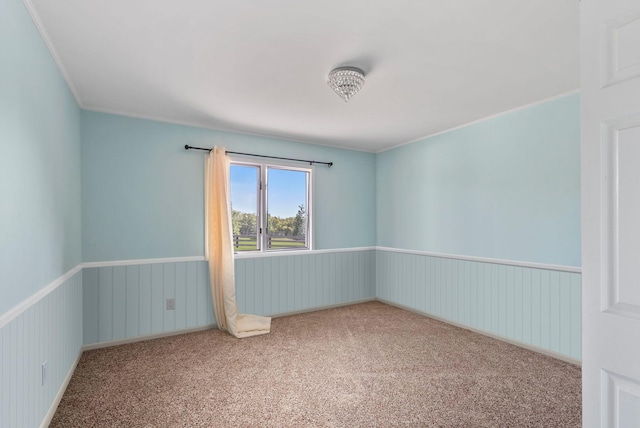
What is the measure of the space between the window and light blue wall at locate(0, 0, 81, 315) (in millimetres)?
1814

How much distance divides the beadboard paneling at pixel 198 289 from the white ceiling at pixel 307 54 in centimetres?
171

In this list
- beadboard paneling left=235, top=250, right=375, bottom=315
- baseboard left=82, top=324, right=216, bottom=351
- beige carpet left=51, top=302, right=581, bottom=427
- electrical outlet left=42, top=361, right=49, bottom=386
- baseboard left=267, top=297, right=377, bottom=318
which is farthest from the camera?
baseboard left=267, top=297, right=377, bottom=318

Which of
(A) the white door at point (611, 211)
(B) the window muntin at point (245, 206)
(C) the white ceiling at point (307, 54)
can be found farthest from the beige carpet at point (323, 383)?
(C) the white ceiling at point (307, 54)

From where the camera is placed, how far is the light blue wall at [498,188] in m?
2.87

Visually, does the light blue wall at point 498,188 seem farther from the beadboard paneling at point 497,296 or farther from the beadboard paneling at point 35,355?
the beadboard paneling at point 35,355

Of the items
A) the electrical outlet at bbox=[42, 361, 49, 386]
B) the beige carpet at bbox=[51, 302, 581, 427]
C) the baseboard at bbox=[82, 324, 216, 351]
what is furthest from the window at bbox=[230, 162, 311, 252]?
the electrical outlet at bbox=[42, 361, 49, 386]

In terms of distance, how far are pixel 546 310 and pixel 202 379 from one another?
3069 millimetres

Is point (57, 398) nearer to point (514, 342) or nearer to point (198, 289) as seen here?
point (198, 289)

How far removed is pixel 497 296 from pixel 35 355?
3.79m

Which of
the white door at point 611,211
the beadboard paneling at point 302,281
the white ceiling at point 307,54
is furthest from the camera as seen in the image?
A: the beadboard paneling at point 302,281

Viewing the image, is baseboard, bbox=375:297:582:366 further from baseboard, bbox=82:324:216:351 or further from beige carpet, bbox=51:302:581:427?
baseboard, bbox=82:324:216:351

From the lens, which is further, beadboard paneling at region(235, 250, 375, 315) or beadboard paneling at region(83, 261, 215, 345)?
beadboard paneling at region(235, 250, 375, 315)

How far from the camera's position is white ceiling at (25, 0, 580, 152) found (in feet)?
5.71

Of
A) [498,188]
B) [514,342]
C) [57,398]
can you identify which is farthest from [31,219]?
[514,342]
